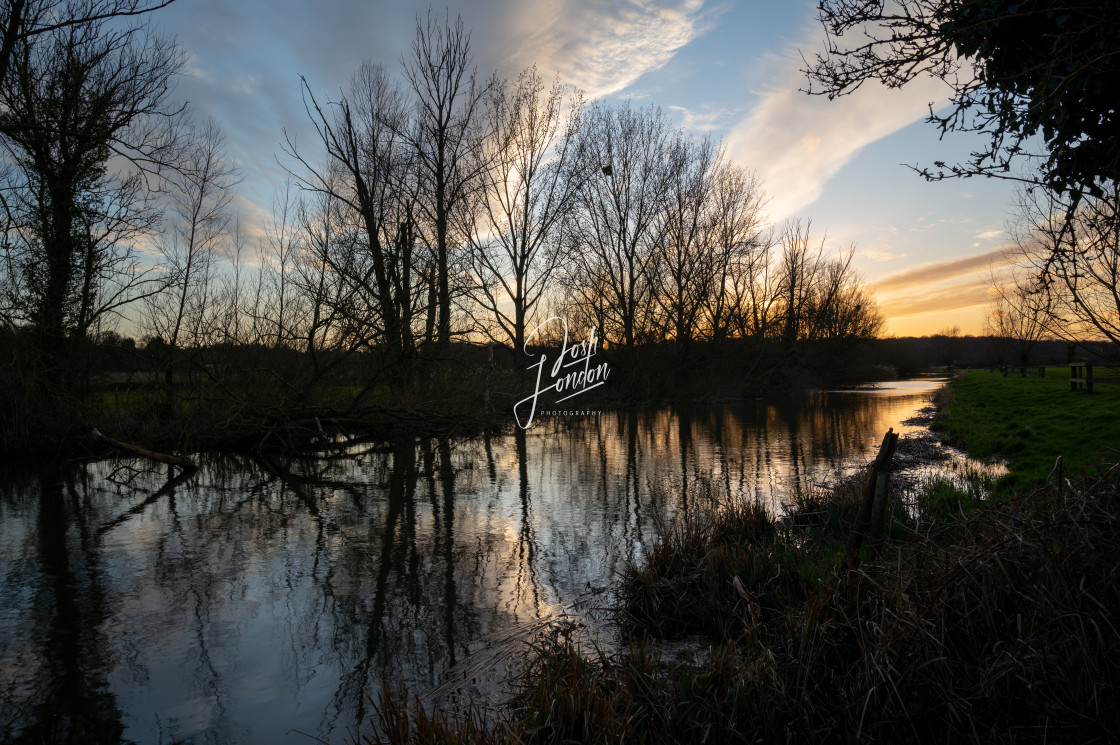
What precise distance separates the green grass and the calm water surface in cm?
274

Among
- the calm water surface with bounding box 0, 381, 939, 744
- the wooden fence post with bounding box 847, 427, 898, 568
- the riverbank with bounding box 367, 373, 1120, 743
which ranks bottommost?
the calm water surface with bounding box 0, 381, 939, 744

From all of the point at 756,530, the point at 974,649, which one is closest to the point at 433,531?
the point at 756,530

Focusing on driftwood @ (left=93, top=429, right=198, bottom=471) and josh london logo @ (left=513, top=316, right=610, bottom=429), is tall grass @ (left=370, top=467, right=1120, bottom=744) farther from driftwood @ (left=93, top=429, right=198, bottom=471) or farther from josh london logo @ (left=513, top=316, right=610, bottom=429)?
josh london logo @ (left=513, top=316, right=610, bottom=429)

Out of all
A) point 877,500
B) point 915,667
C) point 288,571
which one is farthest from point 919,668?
point 288,571

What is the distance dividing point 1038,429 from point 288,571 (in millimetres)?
14607

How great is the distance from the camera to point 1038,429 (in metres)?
13.3

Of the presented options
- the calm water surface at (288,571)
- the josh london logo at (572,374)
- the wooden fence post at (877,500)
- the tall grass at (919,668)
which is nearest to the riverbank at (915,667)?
the tall grass at (919,668)

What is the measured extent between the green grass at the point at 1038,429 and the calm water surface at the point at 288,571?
8.99ft

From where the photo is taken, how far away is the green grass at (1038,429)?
9.16 m

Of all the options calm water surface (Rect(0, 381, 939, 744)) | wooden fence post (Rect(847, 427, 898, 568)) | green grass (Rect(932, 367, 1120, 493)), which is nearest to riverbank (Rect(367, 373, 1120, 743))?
wooden fence post (Rect(847, 427, 898, 568))

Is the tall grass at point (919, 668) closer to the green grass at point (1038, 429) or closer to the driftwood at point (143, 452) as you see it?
the green grass at point (1038, 429)

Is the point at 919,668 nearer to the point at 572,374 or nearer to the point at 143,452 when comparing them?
the point at 143,452

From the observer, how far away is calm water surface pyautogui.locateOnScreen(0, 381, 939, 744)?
164 inches

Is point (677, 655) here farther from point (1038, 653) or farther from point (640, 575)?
point (1038, 653)
